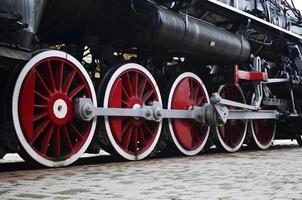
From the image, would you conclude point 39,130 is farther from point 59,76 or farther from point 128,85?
point 128,85

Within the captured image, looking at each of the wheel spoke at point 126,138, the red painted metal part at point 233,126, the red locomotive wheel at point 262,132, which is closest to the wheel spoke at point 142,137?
the wheel spoke at point 126,138

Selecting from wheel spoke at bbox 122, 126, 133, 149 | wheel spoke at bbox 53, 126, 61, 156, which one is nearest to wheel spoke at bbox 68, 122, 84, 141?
wheel spoke at bbox 53, 126, 61, 156

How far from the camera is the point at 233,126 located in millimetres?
7949

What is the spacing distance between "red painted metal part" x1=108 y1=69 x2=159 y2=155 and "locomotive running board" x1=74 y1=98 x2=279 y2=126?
0.13 meters

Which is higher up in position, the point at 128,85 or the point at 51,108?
the point at 128,85

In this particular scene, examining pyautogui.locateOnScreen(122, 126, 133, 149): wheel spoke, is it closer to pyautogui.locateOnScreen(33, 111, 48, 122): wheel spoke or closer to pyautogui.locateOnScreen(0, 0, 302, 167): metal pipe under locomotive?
pyautogui.locateOnScreen(0, 0, 302, 167): metal pipe under locomotive

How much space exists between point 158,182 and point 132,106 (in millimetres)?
2194

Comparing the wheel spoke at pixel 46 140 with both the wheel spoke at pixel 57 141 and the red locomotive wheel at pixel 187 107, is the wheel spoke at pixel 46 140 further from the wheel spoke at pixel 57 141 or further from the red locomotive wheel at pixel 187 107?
the red locomotive wheel at pixel 187 107

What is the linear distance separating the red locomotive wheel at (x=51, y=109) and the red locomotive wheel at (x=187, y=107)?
1.55 m

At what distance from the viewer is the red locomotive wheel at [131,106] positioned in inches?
220

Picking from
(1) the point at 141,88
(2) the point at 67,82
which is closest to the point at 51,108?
(2) the point at 67,82

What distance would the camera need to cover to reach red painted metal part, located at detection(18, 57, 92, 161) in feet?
15.4

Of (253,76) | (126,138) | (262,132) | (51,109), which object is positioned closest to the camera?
(51,109)

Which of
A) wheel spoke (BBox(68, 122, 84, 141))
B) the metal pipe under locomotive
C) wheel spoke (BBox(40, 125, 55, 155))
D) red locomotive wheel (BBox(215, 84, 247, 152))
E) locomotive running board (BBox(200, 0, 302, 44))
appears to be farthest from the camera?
red locomotive wheel (BBox(215, 84, 247, 152))
